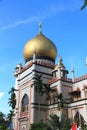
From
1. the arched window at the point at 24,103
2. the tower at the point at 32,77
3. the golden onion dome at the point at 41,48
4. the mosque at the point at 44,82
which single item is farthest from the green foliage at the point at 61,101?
the golden onion dome at the point at 41,48

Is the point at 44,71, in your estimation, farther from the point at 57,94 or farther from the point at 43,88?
the point at 57,94

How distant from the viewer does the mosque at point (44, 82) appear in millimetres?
24656

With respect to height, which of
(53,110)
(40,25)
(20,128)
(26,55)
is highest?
(40,25)

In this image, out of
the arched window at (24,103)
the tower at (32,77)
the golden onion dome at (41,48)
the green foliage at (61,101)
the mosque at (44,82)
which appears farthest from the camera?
the golden onion dome at (41,48)

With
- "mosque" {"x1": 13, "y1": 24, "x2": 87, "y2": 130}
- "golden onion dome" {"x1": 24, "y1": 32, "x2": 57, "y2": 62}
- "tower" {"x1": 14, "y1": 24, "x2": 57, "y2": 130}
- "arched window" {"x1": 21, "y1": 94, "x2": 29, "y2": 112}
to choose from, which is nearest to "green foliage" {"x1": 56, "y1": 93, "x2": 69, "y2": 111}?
"mosque" {"x1": 13, "y1": 24, "x2": 87, "y2": 130}

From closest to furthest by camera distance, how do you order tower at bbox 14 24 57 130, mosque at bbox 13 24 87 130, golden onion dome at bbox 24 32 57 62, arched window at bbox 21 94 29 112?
mosque at bbox 13 24 87 130, tower at bbox 14 24 57 130, arched window at bbox 21 94 29 112, golden onion dome at bbox 24 32 57 62

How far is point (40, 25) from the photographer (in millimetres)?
35219

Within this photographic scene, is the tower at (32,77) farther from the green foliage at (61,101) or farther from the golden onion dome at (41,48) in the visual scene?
the green foliage at (61,101)

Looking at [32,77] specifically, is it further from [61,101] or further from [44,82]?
[61,101]

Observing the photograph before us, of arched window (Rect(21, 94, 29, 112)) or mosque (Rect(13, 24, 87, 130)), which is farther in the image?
arched window (Rect(21, 94, 29, 112))

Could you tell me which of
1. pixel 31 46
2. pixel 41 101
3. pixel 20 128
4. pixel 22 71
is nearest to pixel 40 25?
pixel 31 46

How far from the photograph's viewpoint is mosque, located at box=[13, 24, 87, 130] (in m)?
24.7

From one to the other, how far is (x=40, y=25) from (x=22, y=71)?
953 centimetres

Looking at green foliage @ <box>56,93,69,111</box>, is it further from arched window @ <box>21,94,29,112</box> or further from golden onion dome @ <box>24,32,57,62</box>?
golden onion dome @ <box>24,32,57,62</box>
